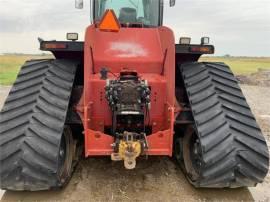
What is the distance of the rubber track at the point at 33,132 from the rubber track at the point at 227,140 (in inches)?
65.1

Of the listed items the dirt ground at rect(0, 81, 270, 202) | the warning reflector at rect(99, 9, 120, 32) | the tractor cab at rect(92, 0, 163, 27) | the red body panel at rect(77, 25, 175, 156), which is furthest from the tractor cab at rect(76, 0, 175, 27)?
the dirt ground at rect(0, 81, 270, 202)

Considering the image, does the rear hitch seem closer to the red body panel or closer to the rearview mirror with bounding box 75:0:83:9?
the red body panel

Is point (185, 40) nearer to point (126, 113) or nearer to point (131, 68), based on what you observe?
point (131, 68)

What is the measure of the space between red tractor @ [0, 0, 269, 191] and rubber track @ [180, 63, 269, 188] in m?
0.01

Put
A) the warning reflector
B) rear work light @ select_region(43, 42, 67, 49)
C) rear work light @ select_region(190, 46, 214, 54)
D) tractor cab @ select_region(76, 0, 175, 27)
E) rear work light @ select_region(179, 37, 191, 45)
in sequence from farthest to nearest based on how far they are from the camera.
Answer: tractor cab @ select_region(76, 0, 175, 27)
rear work light @ select_region(179, 37, 191, 45)
rear work light @ select_region(190, 46, 214, 54)
rear work light @ select_region(43, 42, 67, 49)
the warning reflector

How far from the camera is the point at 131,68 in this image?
18.7ft

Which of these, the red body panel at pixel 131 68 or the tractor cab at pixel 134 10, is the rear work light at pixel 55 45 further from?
the tractor cab at pixel 134 10

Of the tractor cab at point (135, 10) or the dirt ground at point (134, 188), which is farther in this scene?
the tractor cab at point (135, 10)

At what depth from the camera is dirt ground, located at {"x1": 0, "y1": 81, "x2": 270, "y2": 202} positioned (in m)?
4.91

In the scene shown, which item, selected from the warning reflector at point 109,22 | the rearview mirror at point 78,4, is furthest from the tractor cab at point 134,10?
the warning reflector at point 109,22

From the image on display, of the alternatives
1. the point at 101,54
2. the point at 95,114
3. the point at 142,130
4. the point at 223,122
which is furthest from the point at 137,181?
the point at 101,54

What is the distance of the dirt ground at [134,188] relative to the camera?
16.1ft

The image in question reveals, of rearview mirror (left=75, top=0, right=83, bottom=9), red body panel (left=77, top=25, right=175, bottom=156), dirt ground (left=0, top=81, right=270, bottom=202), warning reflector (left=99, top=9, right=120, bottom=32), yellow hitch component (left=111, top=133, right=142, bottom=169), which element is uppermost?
rearview mirror (left=75, top=0, right=83, bottom=9)

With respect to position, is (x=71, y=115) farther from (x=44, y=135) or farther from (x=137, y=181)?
(x=137, y=181)
